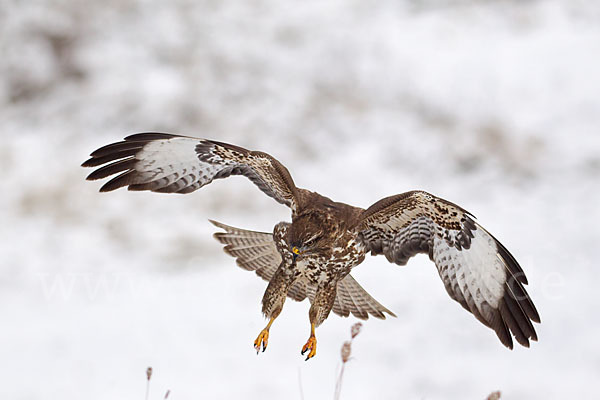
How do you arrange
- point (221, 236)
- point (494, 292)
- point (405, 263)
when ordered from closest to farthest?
point (494, 292)
point (405, 263)
point (221, 236)

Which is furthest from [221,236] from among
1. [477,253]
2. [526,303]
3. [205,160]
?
[526,303]

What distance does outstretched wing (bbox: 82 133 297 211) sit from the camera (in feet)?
20.7

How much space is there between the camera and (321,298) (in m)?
5.86

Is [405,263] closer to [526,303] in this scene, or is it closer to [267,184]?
[526,303]

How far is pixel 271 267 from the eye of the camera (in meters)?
7.56

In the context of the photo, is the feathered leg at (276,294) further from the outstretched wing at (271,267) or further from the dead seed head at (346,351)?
the dead seed head at (346,351)

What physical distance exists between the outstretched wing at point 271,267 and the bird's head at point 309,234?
172 cm

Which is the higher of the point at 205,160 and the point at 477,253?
the point at 205,160

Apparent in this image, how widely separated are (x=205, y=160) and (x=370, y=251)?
2.18m

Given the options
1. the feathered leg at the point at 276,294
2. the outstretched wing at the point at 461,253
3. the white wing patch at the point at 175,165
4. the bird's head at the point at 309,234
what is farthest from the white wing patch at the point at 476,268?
the white wing patch at the point at 175,165

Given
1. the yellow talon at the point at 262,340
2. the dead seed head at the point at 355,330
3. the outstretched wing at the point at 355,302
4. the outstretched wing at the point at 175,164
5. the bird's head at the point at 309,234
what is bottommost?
the dead seed head at the point at 355,330

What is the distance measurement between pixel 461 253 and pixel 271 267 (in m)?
2.52

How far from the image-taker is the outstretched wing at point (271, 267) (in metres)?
7.26

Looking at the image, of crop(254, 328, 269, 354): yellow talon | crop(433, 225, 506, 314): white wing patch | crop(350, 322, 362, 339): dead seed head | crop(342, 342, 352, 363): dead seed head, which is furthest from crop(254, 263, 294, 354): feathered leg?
crop(342, 342, 352, 363): dead seed head
